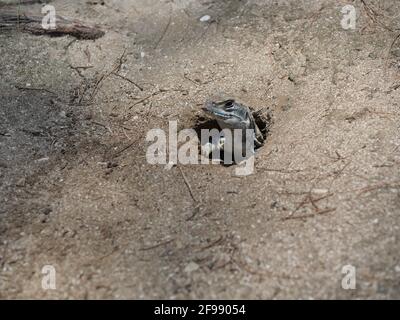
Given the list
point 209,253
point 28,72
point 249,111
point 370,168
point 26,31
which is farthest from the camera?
point 26,31

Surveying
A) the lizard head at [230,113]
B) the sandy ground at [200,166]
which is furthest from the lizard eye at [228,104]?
the sandy ground at [200,166]

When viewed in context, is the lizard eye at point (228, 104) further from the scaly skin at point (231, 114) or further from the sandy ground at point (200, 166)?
the sandy ground at point (200, 166)

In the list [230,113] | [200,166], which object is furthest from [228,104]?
[200,166]

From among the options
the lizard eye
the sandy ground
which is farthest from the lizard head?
the sandy ground

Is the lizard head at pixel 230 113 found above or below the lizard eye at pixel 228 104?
below

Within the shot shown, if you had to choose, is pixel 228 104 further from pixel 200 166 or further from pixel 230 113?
pixel 200 166

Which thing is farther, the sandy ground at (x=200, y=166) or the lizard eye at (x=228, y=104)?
the lizard eye at (x=228, y=104)
